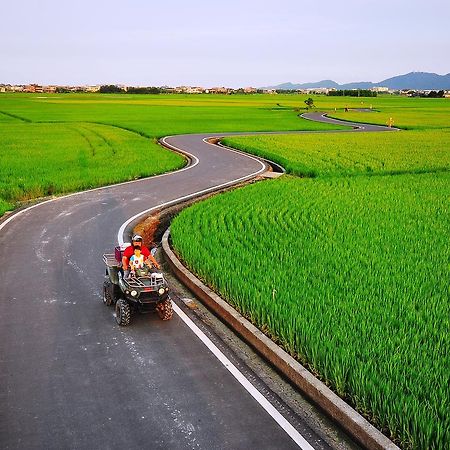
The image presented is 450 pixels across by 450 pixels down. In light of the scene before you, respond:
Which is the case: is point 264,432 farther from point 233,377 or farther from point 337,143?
point 337,143

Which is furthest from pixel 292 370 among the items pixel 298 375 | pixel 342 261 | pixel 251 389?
pixel 342 261

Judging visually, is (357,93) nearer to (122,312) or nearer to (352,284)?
(352,284)

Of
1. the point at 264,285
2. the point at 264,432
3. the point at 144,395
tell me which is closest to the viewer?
the point at 264,432

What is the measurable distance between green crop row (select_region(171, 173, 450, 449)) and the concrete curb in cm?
15

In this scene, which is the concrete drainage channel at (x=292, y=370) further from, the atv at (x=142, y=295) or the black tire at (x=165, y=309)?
the atv at (x=142, y=295)

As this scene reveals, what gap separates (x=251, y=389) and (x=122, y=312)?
2.77 metres

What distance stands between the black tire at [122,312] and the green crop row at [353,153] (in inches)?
658

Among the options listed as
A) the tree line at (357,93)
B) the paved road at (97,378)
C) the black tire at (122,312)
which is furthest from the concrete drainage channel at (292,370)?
the tree line at (357,93)

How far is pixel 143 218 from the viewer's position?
628 inches

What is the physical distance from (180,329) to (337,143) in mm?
31271

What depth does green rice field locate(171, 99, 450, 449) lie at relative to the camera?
5.68m

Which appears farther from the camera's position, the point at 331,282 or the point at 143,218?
the point at 143,218

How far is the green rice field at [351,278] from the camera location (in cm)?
568

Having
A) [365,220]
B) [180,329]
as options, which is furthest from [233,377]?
[365,220]
